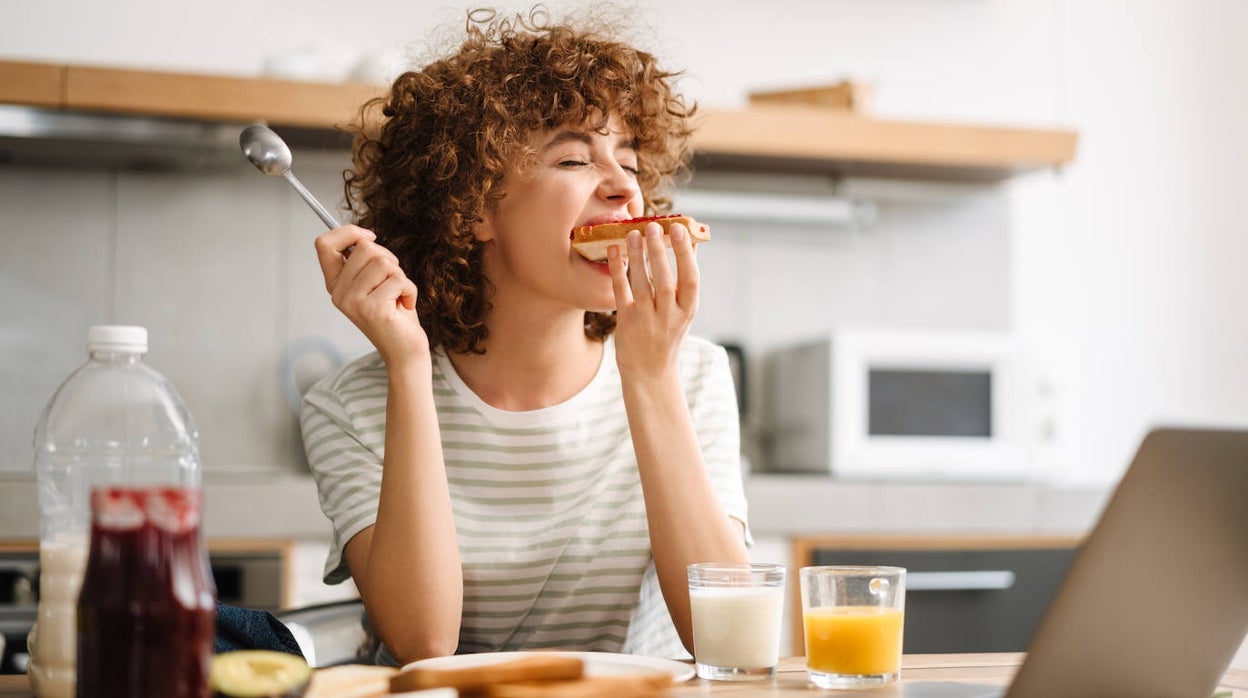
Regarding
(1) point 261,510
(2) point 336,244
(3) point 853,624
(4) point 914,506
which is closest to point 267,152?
(2) point 336,244

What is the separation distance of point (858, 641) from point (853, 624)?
0.01 metres

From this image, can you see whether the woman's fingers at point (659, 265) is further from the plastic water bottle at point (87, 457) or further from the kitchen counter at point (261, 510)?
the kitchen counter at point (261, 510)

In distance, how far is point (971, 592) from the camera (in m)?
3.08

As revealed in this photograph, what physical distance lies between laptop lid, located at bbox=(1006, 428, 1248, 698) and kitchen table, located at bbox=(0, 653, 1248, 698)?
171 millimetres

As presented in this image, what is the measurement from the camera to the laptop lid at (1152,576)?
0.78 metres

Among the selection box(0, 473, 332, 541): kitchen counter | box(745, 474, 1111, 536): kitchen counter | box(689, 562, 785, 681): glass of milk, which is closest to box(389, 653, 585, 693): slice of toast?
box(689, 562, 785, 681): glass of milk

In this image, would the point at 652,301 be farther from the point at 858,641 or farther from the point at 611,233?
the point at 858,641

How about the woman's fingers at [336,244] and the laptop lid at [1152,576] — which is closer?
the laptop lid at [1152,576]

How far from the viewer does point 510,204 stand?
1.58m

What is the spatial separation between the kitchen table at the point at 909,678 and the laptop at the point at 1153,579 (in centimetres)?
17

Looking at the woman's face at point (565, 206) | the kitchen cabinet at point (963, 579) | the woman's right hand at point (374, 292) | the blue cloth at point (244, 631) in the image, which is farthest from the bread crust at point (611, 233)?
the kitchen cabinet at point (963, 579)

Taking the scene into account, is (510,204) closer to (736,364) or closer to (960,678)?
(960,678)

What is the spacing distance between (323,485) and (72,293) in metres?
2.04

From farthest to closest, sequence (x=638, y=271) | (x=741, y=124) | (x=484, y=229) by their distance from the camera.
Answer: (x=741, y=124), (x=484, y=229), (x=638, y=271)
